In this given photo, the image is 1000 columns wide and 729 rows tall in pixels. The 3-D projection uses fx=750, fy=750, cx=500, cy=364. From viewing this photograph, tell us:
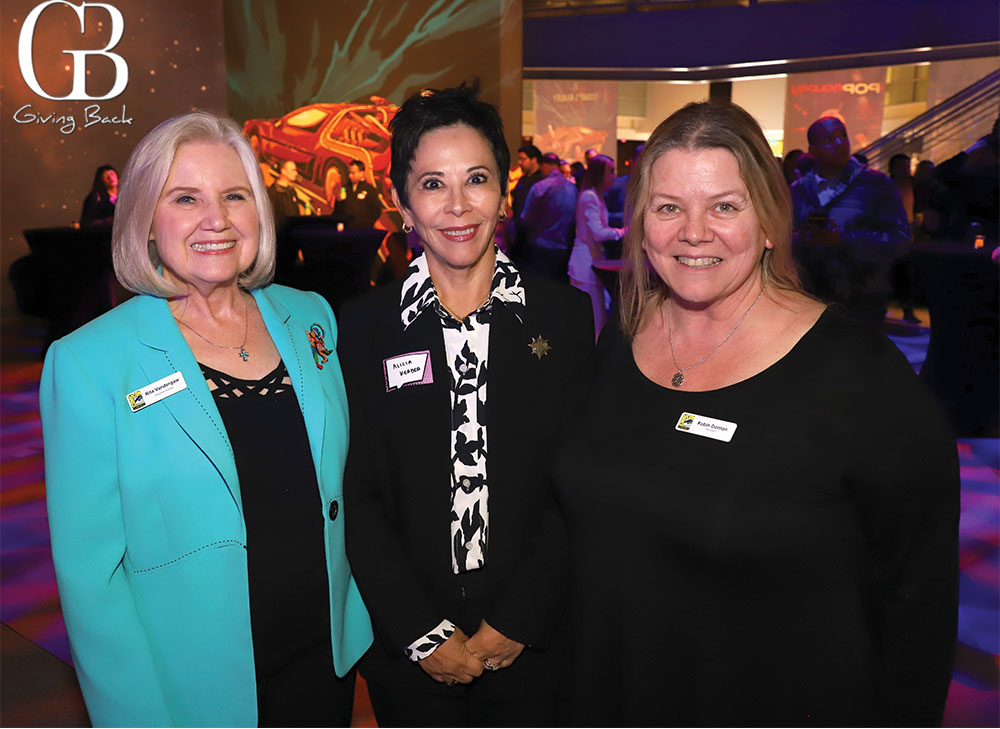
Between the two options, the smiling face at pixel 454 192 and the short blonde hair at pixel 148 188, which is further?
the smiling face at pixel 454 192

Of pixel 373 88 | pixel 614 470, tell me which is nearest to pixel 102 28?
pixel 373 88

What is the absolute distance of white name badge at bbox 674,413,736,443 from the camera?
1451mm

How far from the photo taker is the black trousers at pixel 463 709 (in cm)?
179

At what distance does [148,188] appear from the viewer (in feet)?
5.22

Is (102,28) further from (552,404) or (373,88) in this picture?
(552,404)

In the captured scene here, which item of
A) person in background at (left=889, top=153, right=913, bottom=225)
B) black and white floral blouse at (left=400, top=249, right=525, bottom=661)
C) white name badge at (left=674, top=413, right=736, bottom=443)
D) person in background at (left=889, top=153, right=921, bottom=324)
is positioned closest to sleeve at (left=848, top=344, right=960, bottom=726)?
white name badge at (left=674, top=413, right=736, bottom=443)

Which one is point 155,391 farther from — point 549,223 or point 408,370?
point 549,223

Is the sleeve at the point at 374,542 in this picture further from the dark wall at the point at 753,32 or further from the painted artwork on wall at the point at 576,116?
the painted artwork on wall at the point at 576,116

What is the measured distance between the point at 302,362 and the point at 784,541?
3.56ft

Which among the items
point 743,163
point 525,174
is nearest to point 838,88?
point 525,174

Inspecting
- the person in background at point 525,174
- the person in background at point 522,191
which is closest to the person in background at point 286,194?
the person in background at point 522,191

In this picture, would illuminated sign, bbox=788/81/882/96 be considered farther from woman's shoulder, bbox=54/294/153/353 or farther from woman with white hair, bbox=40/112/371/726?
woman's shoulder, bbox=54/294/153/353

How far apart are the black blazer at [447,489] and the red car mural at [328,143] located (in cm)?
402

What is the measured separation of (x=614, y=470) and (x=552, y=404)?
284mm
